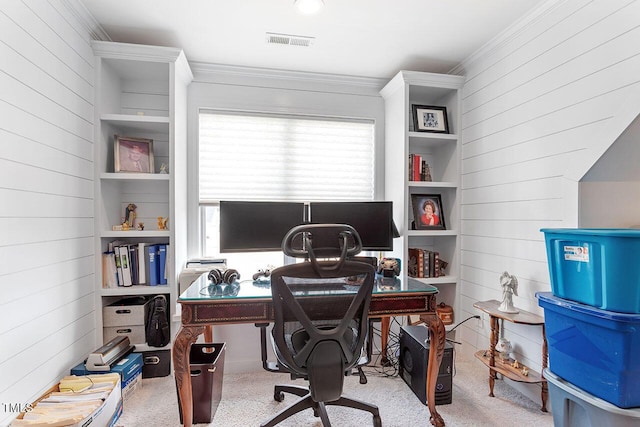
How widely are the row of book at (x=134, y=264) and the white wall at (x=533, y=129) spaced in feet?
8.12

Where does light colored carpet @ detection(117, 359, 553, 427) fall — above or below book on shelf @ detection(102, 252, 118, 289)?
below

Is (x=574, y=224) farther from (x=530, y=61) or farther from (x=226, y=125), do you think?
(x=226, y=125)

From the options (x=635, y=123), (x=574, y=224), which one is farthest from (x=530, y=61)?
(x=574, y=224)

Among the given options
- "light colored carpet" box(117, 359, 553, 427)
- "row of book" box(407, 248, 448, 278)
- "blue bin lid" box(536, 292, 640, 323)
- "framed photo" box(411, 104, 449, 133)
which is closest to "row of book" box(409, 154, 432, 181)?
A: "framed photo" box(411, 104, 449, 133)

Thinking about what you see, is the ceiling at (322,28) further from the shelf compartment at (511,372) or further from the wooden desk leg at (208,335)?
the shelf compartment at (511,372)

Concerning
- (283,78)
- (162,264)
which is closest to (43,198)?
(162,264)

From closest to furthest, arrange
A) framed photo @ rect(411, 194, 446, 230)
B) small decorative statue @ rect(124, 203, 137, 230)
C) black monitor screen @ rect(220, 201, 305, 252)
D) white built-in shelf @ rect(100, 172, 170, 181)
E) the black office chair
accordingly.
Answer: the black office chair, white built-in shelf @ rect(100, 172, 170, 181), black monitor screen @ rect(220, 201, 305, 252), small decorative statue @ rect(124, 203, 137, 230), framed photo @ rect(411, 194, 446, 230)

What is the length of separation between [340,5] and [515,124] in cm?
143

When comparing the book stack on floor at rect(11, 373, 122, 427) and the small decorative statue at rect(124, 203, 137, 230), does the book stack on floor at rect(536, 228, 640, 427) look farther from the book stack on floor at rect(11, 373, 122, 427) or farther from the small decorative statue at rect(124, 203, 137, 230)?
the small decorative statue at rect(124, 203, 137, 230)

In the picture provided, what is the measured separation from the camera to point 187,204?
2654 millimetres

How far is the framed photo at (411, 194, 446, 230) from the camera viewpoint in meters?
2.80

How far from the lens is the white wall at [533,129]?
5.23 feet

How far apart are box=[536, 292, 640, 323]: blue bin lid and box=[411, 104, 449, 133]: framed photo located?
5.44ft

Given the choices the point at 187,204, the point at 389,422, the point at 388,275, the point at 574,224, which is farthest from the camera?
the point at 187,204
